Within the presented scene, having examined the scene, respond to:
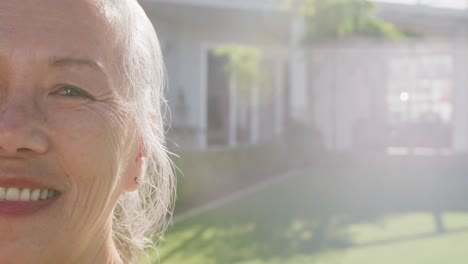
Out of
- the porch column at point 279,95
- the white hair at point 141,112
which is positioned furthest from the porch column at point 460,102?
the white hair at point 141,112

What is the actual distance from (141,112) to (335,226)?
656cm

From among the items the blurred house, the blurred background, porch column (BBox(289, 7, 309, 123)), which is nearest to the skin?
the blurred background

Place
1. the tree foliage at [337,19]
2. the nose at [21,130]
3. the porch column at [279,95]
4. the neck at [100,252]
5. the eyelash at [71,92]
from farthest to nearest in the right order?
the porch column at [279,95] < the tree foliage at [337,19] < the neck at [100,252] < the eyelash at [71,92] < the nose at [21,130]

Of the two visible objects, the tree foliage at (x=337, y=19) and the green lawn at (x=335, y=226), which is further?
the tree foliage at (x=337, y=19)

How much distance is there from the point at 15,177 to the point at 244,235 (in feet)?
20.4

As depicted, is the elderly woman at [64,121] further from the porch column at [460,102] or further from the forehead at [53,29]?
the porch column at [460,102]

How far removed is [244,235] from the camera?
24.0ft

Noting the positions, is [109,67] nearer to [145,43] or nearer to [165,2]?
[145,43]

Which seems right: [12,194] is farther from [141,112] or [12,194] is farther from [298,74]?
[298,74]

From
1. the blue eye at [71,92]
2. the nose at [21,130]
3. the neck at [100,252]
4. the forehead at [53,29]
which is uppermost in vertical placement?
the forehead at [53,29]

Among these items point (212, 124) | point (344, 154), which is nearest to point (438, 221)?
point (344, 154)

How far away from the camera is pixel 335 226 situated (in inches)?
→ 308

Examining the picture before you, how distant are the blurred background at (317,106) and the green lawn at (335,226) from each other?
71 mm

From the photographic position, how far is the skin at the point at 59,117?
48.9 inches
